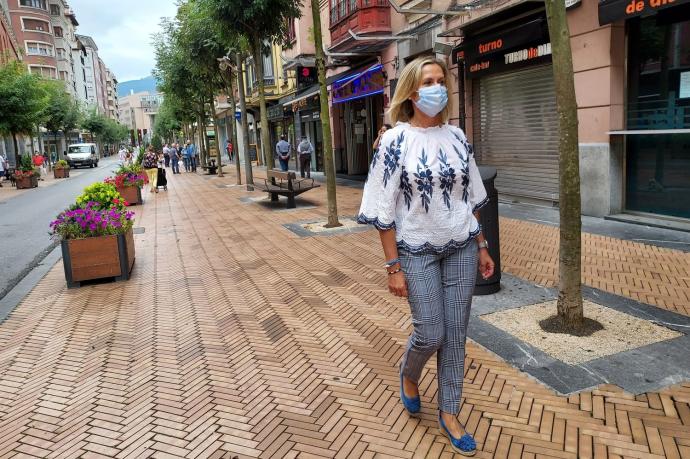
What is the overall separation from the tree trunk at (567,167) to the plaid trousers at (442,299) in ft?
5.60

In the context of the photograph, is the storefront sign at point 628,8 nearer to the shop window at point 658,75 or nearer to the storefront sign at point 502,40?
the shop window at point 658,75

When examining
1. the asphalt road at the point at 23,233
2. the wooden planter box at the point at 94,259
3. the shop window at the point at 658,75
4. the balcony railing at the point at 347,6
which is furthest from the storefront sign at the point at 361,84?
the wooden planter box at the point at 94,259

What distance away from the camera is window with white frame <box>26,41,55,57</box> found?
73.8 metres

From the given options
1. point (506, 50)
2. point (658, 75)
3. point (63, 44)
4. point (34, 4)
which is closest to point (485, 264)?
point (658, 75)

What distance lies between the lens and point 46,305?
5988 mm

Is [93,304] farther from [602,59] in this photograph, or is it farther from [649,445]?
[602,59]

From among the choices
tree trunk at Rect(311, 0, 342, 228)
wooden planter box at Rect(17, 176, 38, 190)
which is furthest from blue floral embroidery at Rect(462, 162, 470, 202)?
wooden planter box at Rect(17, 176, 38, 190)

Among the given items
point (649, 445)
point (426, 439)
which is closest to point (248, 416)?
point (426, 439)

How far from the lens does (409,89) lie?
105 inches

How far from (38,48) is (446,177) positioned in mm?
86801

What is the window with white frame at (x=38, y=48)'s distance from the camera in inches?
2906

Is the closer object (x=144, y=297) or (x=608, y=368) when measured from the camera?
(x=608, y=368)

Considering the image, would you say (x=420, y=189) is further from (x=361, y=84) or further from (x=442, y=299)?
(x=361, y=84)

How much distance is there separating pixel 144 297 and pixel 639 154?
25.1ft
